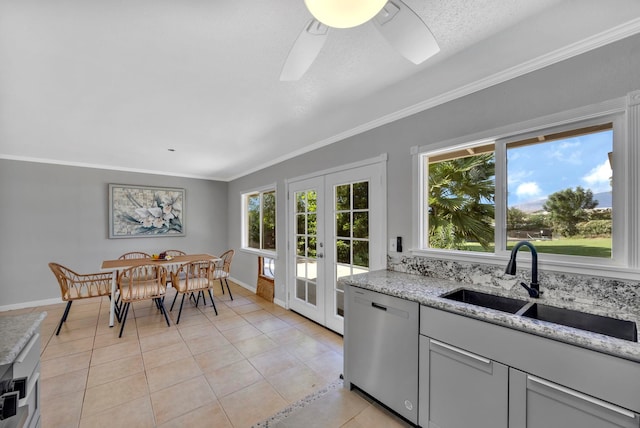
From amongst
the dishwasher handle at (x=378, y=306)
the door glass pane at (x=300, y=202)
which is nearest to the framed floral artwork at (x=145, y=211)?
the door glass pane at (x=300, y=202)

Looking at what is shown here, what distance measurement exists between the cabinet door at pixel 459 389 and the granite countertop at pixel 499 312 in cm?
23

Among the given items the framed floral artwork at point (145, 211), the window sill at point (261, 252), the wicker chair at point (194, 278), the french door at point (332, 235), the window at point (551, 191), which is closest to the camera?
the window at point (551, 191)

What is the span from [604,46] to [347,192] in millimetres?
2035

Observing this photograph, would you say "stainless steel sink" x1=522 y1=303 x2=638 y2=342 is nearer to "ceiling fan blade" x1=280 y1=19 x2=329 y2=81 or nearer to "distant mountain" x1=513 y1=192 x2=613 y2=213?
"distant mountain" x1=513 y1=192 x2=613 y2=213

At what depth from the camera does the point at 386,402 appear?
1769mm

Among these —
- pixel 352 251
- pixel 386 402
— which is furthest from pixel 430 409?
pixel 352 251

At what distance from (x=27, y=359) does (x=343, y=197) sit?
8.18 ft

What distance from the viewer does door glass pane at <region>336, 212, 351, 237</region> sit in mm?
2873

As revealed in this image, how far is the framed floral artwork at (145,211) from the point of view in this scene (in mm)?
4570

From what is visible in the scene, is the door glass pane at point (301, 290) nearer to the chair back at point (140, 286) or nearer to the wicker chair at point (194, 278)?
the wicker chair at point (194, 278)

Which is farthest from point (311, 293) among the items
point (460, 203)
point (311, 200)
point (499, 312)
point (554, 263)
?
point (554, 263)

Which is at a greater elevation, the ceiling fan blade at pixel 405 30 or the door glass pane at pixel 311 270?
the ceiling fan blade at pixel 405 30

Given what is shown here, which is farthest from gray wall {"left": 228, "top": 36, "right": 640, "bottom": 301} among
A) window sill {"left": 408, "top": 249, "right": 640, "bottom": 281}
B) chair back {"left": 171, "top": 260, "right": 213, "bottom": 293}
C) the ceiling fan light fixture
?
chair back {"left": 171, "top": 260, "right": 213, "bottom": 293}

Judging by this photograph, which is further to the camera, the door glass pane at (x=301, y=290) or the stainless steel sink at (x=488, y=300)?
the door glass pane at (x=301, y=290)
